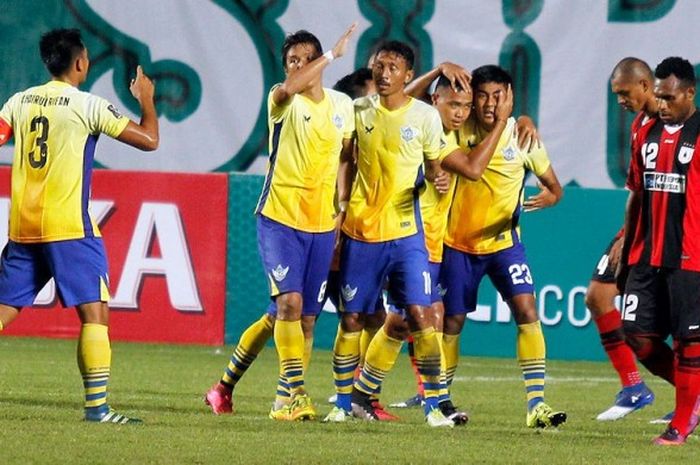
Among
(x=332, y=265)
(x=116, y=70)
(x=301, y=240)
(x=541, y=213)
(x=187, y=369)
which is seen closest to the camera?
(x=301, y=240)

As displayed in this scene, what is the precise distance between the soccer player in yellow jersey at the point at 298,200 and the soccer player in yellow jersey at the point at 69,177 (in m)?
0.88

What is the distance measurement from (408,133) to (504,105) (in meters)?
0.59

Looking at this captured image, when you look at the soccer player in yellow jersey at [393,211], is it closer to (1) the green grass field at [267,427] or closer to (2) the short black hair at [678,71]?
(1) the green grass field at [267,427]

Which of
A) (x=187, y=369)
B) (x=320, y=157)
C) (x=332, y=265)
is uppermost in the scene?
(x=320, y=157)

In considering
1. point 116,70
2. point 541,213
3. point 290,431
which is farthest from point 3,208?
point 290,431

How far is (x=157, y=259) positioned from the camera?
1508cm

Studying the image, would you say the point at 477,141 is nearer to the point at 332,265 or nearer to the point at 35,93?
the point at 332,265

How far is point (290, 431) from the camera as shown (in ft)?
29.5

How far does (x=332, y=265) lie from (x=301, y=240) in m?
0.76

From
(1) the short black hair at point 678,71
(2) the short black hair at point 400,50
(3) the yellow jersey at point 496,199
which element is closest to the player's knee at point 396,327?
(3) the yellow jersey at point 496,199

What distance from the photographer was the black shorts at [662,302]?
28.8ft

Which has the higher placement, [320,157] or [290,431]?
[320,157]

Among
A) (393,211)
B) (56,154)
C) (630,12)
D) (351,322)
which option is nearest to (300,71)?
(393,211)

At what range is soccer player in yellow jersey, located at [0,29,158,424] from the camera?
29.4 ft
